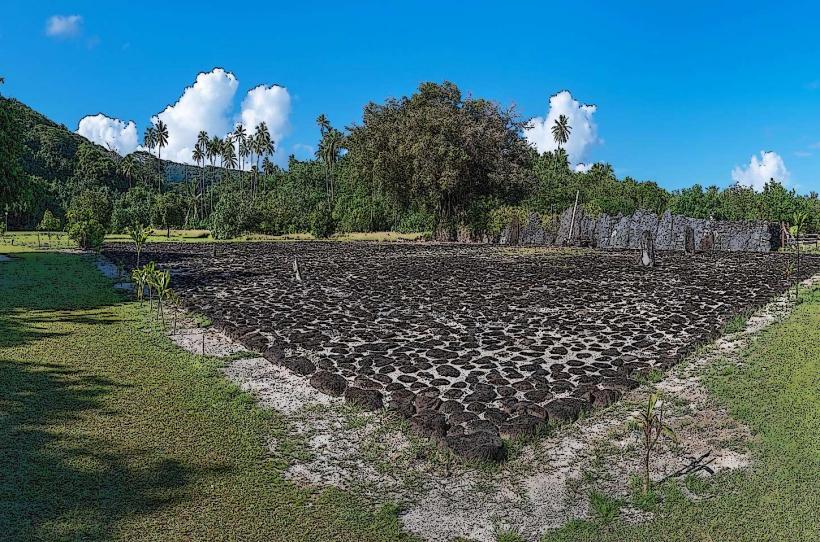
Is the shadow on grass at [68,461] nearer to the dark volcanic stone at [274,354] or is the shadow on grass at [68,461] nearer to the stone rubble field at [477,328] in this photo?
the dark volcanic stone at [274,354]

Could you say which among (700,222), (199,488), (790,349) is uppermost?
(700,222)

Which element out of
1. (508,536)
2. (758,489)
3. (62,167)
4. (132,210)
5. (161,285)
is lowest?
(508,536)

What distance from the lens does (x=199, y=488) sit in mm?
4395

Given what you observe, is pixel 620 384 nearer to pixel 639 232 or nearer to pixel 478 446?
pixel 478 446

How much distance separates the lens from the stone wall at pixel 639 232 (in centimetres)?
2888

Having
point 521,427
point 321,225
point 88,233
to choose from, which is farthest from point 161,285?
point 321,225

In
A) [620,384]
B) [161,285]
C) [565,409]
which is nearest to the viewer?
[565,409]

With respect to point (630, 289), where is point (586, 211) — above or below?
above

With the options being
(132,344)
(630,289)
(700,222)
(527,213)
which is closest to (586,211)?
(527,213)

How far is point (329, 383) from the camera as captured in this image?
6652mm

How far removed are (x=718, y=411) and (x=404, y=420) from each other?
313 cm

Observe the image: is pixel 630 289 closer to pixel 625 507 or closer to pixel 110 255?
pixel 625 507

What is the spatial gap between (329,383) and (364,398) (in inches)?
25.2

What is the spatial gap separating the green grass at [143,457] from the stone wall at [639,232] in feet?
91.5
